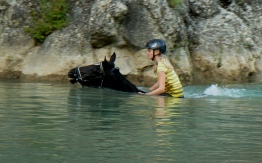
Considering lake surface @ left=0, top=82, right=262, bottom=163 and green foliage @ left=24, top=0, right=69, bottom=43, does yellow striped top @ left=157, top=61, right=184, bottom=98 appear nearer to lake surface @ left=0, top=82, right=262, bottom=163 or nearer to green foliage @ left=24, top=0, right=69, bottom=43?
lake surface @ left=0, top=82, right=262, bottom=163

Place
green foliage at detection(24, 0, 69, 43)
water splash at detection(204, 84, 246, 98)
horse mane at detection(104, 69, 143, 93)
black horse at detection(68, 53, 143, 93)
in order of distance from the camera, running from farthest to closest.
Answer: green foliage at detection(24, 0, 69, 43), water splash at detection(204, 84, 246, 98), horse mane at detection(104, 69, 143, 93), black horse at detection(68, 53, 143, 93)

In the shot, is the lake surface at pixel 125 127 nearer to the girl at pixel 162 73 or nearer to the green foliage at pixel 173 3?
the girl at pixel 162 73

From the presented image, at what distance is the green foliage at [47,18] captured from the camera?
18.8 m

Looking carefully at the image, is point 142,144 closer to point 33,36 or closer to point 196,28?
point 33,36

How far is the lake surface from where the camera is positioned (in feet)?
23.4

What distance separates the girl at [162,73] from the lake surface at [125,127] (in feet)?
0.82

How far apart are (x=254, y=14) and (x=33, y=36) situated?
7026mm

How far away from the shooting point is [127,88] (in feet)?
43.3

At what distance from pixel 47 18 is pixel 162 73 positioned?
22.7ft

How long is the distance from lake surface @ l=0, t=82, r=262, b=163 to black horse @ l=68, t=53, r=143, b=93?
0.56ft

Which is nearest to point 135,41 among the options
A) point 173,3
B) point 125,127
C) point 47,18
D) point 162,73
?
point 173,3

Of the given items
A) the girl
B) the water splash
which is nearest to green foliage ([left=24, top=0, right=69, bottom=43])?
the water splash

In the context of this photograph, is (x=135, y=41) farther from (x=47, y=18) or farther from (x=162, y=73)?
(x=162, y=73)

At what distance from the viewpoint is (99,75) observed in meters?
12.9
